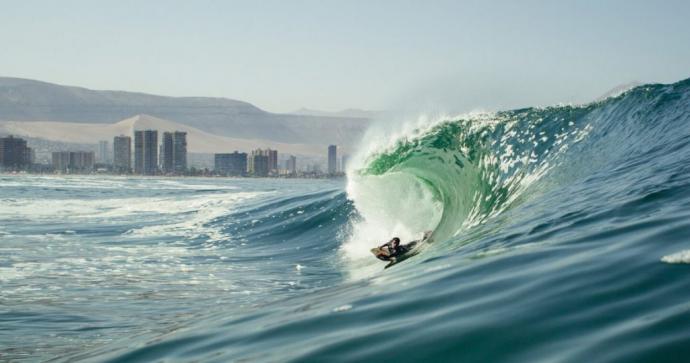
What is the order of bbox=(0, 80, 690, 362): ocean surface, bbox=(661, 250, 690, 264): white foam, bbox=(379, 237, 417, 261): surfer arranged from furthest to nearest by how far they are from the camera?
bbox=(379, 237, 417, 261): surfer < bbox=(661, 250, 690, 264): white foam < bbox=(0, 80, 690, 362): ocean surface

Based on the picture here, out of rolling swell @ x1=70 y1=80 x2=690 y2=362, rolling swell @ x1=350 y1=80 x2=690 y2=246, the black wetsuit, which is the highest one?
rolling swell @ x1=350 y1=80 x2=690 y2=246

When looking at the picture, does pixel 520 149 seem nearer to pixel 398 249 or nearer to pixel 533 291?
pixel 398 249

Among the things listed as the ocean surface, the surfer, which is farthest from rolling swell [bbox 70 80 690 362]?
the surfer

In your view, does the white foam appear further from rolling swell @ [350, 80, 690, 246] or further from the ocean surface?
rolling swell @ [350, 80, 690, 246]

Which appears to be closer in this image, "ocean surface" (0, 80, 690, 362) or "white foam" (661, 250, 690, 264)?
"ocean surface" (0, 80, 690, 362)

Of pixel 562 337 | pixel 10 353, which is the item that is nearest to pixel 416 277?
pixel 562 337

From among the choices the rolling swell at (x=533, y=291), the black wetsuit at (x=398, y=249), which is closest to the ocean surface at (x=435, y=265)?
the rolling swell at (x=533, y=291)
